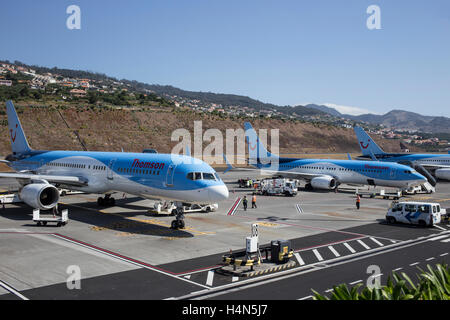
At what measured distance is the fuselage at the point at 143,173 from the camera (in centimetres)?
2620

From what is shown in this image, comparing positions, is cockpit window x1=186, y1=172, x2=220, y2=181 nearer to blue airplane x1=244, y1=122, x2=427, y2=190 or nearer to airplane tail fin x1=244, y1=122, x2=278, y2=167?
blue airplane x1=244, y1=122, x2=427, y2=190

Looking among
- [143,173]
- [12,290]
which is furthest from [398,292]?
[143,173]

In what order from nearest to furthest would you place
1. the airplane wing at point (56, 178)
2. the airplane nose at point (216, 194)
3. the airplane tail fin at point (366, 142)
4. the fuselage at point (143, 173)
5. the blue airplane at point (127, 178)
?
the airplane nose at point (216, 194), the fuselage at point (143, 173), the blue airplane at point (127, 178), the airplane wing at point (56, 178), the airplane tail fin at point (366, 142)

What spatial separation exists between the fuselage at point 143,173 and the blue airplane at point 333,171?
91.9 ft

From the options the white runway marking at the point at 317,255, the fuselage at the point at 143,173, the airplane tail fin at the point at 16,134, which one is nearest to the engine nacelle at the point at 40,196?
the fuselage at the point at 143,173

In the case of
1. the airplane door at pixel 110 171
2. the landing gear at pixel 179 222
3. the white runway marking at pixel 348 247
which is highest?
the airplane door at pixel 110 171

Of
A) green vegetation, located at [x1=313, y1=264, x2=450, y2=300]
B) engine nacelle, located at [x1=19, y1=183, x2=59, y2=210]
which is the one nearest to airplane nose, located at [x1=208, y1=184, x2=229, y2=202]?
engine nacelle, located at [x1=19, y1=183, x2=59, y2=210]

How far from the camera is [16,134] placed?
148 feet

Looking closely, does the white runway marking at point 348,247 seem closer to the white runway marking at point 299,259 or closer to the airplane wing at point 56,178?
the white runway marking at point 299,259

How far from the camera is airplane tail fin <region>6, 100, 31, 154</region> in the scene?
1730 inches

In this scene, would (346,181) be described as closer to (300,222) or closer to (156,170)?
(300,222)

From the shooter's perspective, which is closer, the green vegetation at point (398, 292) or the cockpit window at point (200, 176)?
the green vegetation at point (398, 292)

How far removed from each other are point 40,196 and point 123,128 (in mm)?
90095
